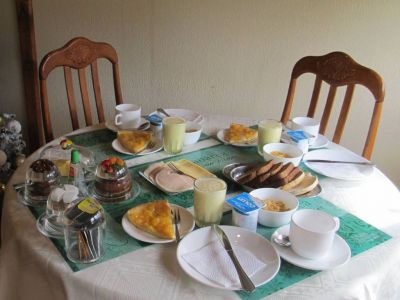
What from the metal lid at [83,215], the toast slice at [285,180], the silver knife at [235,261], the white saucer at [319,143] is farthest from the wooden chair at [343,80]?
the metal lid at [83,215]

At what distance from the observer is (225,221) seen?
3.66ft

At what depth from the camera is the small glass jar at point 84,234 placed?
0.93m

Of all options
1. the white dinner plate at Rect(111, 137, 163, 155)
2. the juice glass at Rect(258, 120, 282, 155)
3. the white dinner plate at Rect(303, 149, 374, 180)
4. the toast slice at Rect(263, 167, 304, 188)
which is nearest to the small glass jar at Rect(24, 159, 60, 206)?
the white dinner plate at Rect(111, 137, 163, 155)

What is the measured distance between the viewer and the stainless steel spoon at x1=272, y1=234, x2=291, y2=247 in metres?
1.01

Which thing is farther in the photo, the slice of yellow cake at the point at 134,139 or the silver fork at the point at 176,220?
the slice of yellow cake at the point at 134,139

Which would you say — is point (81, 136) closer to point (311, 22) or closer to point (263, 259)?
point (263, 259)

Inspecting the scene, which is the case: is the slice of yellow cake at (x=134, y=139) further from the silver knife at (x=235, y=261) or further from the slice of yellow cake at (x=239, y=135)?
the silver knife at (x=235, y=261)

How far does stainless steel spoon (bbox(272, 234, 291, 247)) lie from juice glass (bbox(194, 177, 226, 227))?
0.15 metres

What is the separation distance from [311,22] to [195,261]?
175cm

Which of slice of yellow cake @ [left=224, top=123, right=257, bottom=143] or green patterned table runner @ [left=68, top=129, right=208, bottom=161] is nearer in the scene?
green patterned table runner @ [left=68, top=129, right=208, bottom=161]

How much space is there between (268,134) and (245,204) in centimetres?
50

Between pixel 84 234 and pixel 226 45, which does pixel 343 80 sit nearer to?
pixel 226 45

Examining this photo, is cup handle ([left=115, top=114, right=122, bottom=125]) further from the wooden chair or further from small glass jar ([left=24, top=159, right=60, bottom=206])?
the wooden chair

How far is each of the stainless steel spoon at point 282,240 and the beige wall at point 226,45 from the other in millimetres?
1556
